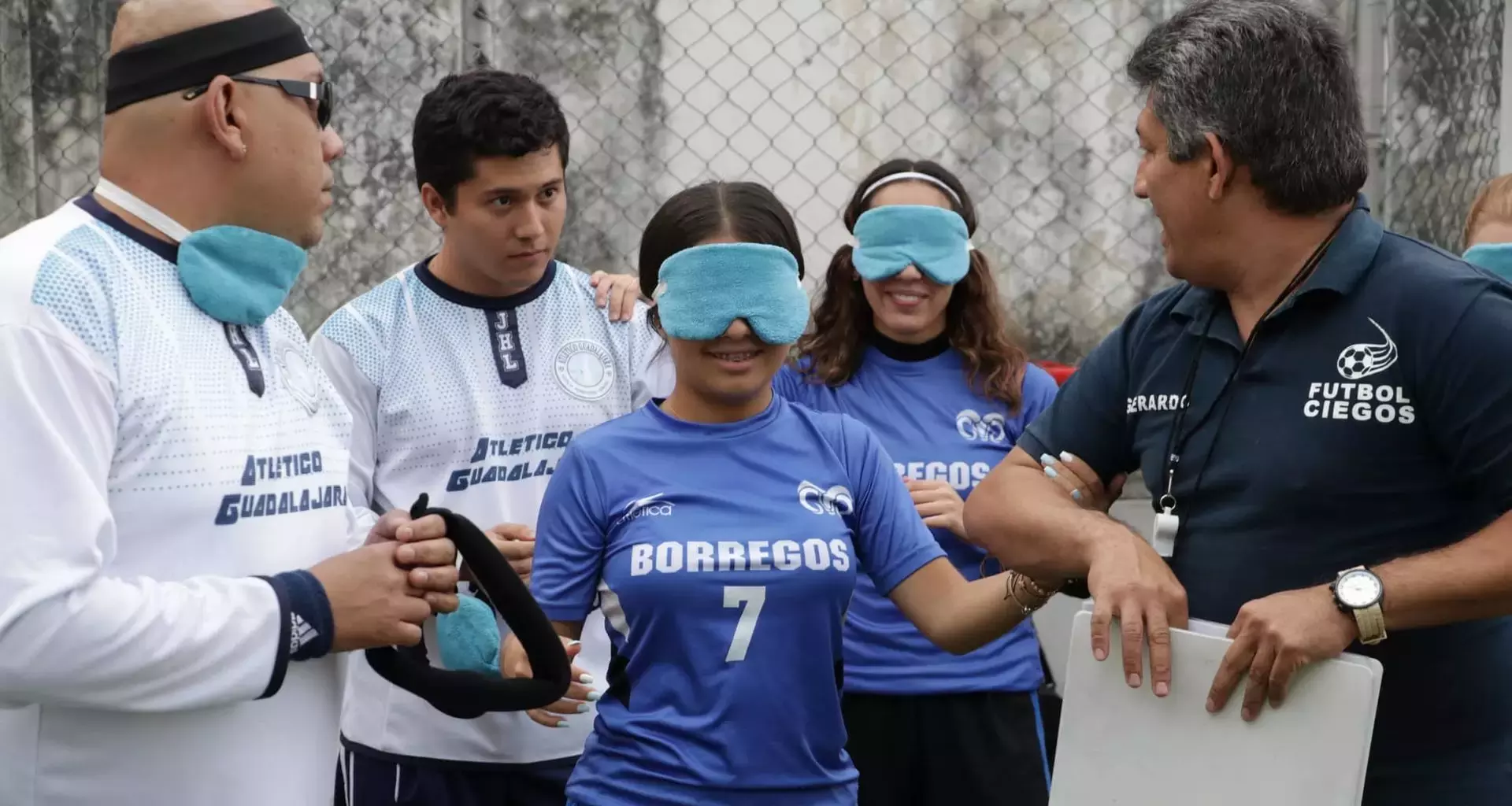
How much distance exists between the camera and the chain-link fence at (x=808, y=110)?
448cm

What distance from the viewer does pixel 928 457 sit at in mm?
3318

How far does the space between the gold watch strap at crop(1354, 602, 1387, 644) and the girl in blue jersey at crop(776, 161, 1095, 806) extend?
1.15m

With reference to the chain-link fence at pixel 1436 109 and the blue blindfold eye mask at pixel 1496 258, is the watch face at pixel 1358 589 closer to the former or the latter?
the blue blindfold eye mask at pixel 1496 258

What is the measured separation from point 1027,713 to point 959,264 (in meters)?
0.96

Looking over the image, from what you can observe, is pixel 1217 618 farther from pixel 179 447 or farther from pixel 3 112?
pixel 3 112

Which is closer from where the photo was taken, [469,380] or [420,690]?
[420,690]

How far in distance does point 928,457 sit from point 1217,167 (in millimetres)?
1299

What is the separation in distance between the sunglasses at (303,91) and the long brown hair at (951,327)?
144 cm

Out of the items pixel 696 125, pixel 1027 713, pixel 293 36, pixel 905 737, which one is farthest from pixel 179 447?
pixel 696 125

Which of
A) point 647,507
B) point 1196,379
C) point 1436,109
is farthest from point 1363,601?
point 1436,109

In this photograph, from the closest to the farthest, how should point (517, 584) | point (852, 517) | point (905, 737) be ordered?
point (517, 584)
point (852, 517)
point (905, 737)

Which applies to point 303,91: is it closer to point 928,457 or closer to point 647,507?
point 647,507

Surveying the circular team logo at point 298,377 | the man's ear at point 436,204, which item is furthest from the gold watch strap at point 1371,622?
the man's ear at point 436,204

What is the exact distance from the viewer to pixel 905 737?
10.3 feet
